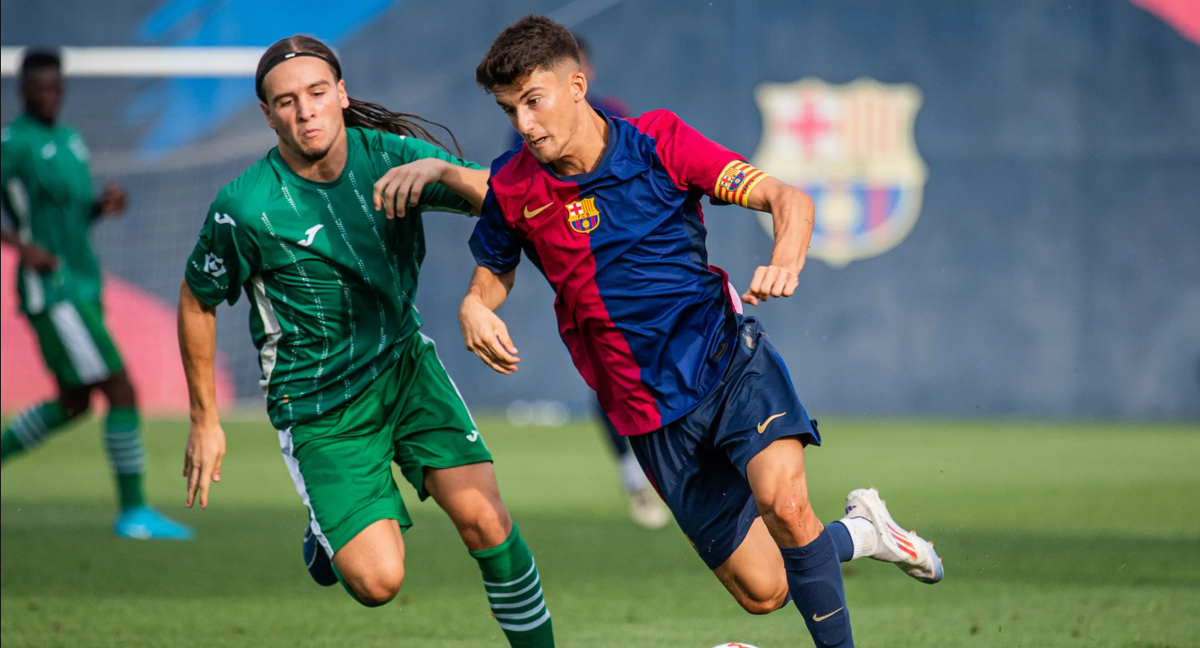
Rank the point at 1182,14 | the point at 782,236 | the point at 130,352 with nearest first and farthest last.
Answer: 1. the point at 782,236
2. the point at 130,352
3. the point at 1182,14

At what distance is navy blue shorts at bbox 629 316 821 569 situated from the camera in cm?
376

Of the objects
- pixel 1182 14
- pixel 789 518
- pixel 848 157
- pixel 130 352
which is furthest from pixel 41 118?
pixel 1182 14

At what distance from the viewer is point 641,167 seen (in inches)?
152

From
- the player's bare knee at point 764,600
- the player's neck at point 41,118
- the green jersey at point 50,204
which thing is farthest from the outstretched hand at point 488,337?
the player's neck at point 41,118

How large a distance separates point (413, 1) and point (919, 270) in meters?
6.20

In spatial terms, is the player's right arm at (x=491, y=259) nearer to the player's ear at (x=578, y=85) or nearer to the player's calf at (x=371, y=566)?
the player's ear at (x=578, y=85)

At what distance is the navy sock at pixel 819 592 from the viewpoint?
3676 millimetres

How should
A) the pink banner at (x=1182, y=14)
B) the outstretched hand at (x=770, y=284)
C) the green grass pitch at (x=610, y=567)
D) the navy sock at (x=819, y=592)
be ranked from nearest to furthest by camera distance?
the outstretched hand at (x=770, y=284), the navy sock at (x=819, y=592), the green grass pitch at (x=610, y=567), the pink banner at (x=1182, y=14)

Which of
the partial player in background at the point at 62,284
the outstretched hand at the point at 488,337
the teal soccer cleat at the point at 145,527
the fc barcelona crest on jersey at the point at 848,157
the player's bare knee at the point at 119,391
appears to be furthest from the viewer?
the fc barcelona crest on jersey at the point at 848,157

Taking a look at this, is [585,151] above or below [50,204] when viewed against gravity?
above

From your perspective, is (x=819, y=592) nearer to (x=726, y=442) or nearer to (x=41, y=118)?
(x=726, y=442)

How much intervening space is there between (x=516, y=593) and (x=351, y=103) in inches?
68.3

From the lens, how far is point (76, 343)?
7.60 metres

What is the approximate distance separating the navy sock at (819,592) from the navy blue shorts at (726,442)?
0.91ft
